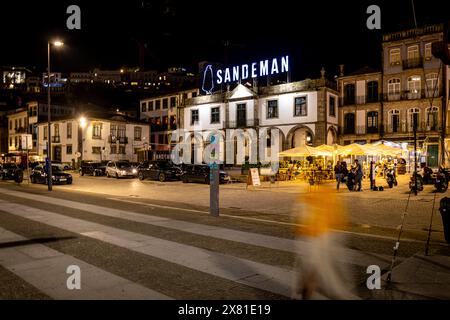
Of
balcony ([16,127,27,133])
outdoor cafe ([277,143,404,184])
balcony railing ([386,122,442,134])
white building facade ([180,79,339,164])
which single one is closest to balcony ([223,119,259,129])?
white building facade ([180,79,339,164])

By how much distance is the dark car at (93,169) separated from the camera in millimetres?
35812

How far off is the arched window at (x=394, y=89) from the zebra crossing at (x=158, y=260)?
116 ft

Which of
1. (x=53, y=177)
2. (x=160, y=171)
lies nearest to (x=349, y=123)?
(x=160, y=171)

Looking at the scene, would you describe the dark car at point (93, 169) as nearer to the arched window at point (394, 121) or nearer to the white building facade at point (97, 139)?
the white building facade at point (97, 139)

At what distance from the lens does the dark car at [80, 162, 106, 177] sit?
35.8m

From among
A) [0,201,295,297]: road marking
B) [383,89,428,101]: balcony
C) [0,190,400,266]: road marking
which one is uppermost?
[383,89,428,101]: balcony

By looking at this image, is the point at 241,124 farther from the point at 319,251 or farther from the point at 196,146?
the point at 319,251

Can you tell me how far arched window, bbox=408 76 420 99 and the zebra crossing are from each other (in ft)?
115

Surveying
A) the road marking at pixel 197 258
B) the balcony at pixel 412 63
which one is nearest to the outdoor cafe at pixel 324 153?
the road marking at pixel 197 258

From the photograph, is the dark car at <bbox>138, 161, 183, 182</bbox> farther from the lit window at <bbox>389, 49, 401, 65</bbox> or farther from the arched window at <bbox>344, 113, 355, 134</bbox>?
the lit window at <bbox>389, 49, 401, 65</bbox>

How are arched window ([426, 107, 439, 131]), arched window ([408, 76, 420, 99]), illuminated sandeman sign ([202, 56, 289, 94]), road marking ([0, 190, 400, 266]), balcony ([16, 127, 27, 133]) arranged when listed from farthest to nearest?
1. balcony ([16, 127, 27, 133])
2. illuminated sandeman sign ([202, 56, 289, 94])
3. arched window ([408, 76, 420, 99])
4. arched window ([426, 107, 439, 131])
5. road marking ([0, 190, 400, 266])

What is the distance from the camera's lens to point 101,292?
4.47m

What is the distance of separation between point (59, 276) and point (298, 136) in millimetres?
38173
